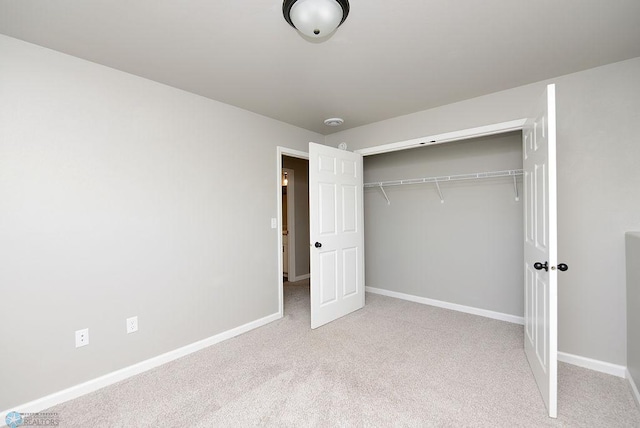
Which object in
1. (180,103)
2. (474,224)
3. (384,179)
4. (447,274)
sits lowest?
(447,274)

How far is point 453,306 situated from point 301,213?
9.84 ft

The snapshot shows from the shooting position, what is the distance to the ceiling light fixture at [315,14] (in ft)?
5.04

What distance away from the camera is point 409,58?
86.0 inches

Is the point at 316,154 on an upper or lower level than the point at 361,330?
upper

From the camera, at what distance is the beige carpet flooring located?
1809mm

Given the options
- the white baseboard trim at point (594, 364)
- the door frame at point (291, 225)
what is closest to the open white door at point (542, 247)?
the white baseboard trim at point (594, 364)

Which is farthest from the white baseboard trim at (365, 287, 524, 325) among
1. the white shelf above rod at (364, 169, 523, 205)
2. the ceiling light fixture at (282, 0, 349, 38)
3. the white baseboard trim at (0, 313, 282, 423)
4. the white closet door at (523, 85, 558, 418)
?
the ceiling light fixture at (282, 0, 349, 38)

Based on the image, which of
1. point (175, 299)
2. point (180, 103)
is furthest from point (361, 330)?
point (180, 103)

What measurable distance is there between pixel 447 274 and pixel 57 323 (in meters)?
3.82

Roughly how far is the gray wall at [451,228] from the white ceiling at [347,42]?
1089 mm

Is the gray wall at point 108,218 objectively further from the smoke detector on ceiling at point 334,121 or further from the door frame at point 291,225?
the door frame at point 291,225

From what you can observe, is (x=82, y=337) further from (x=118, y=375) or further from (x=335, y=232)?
(x=335, y=232)

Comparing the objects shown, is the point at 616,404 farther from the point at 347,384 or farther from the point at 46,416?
the point at 46,416

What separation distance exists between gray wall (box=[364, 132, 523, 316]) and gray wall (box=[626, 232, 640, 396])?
1.07 meters
